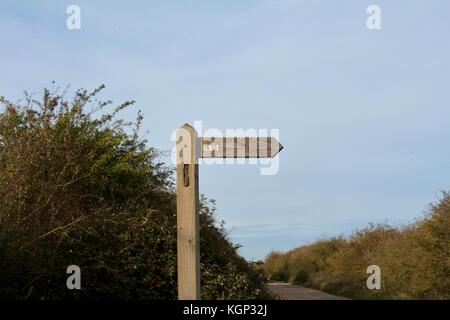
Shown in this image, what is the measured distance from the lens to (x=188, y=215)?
7.20 metres

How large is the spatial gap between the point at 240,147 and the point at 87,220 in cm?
409

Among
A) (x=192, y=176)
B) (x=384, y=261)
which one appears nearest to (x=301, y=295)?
(x=384, y=261)

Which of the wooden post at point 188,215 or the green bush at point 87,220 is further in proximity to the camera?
the green bush at point 87,220

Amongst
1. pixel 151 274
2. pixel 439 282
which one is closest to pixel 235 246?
pixel 151 274

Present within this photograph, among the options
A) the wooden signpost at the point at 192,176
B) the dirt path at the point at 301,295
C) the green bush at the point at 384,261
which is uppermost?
the wooden signpost at the point at 192,176

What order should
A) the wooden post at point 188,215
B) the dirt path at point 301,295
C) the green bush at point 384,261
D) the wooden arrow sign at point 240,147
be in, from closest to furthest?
the wooden post at point 188,215 < the wooden arrow sign at point 240,147 < the green bush at point 384,261 < the dirt path at point 301,295

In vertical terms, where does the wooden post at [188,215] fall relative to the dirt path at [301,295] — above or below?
above

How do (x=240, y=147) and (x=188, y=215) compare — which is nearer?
(x=188, y=215)

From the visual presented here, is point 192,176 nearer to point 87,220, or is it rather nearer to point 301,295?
point 87,220

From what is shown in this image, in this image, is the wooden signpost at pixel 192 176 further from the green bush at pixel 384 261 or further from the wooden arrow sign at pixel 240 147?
the green bush at pixel 384 261

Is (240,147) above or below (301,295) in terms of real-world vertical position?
above

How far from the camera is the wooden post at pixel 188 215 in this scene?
7105 mm

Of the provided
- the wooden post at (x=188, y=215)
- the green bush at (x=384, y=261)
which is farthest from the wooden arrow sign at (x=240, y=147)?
the green bush at (x=384, y=261)

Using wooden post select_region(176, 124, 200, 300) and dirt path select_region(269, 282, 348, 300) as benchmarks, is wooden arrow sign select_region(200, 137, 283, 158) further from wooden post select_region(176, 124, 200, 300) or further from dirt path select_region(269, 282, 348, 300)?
dirt path select_region(269, 282, 348, 300)
